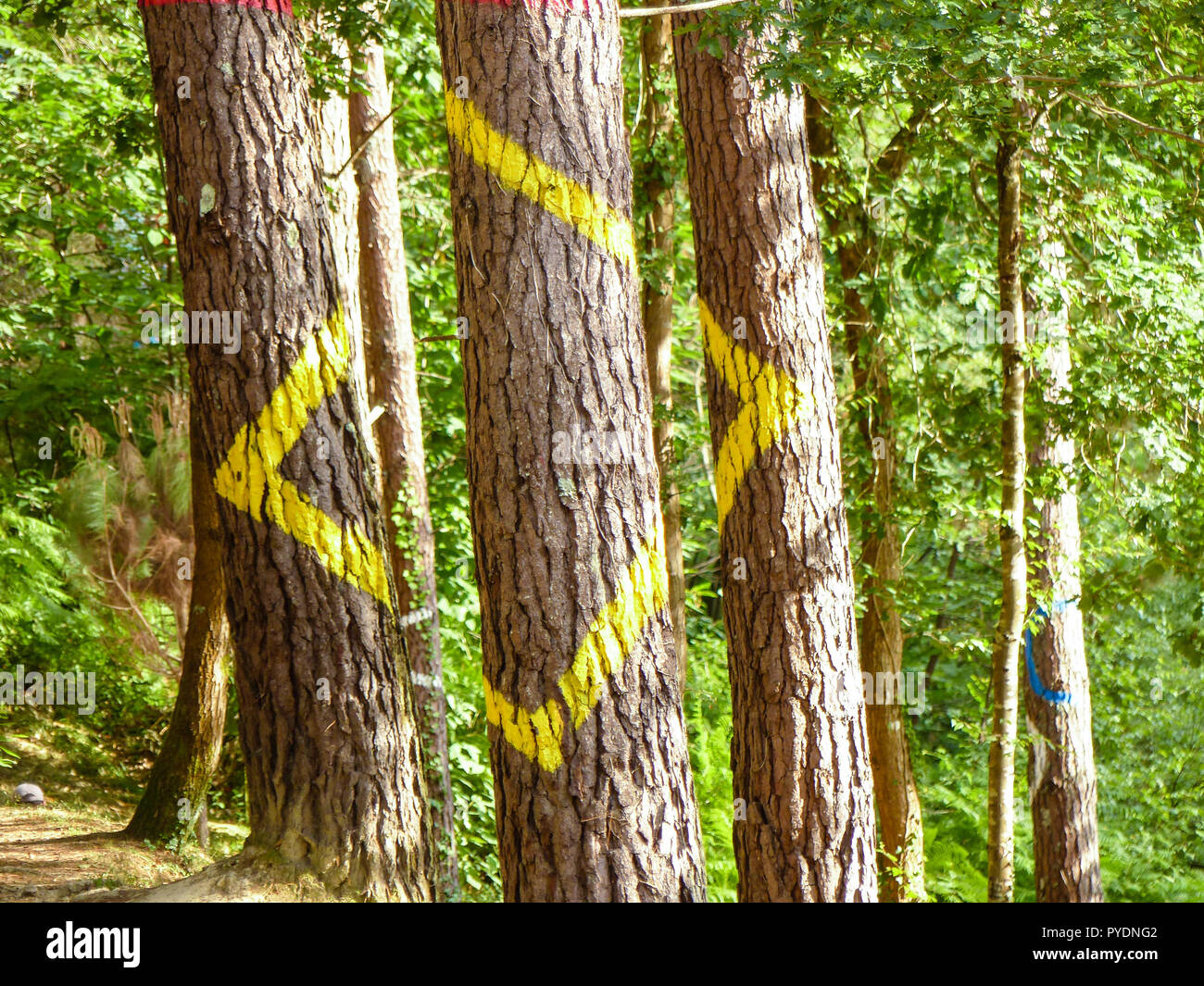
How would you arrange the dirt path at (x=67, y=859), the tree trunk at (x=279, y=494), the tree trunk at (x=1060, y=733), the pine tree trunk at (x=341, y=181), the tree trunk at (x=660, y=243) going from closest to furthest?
1. the tree trunk at (x=279, y=494)
2. the dirt path at (x=67, y=859)
3. the pine tree trunk at (x=341, y=181)
4. the tree trunk at (x=660, y=243)
5. the tree trunk at (x=1060, y=733)

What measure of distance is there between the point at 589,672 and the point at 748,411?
196cm

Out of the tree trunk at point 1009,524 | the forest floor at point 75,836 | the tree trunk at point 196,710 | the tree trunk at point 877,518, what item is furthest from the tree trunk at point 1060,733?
the forest floor at point 75,836

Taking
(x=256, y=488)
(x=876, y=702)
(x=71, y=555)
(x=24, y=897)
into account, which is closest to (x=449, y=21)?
(x=256, y=488)

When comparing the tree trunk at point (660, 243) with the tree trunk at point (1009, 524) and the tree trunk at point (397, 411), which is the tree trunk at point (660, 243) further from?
the tree trunk at point (1009, 524)

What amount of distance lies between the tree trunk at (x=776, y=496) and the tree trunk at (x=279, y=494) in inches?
62.5

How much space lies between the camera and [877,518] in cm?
713

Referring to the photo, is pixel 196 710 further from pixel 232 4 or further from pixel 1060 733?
pixel 1060 733

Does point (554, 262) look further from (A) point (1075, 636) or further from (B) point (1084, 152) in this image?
(A) point (1075, 636)

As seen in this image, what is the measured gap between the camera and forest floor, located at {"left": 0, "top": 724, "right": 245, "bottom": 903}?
156 inches

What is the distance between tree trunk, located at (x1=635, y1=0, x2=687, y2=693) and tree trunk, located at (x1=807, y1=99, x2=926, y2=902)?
3.43 feet

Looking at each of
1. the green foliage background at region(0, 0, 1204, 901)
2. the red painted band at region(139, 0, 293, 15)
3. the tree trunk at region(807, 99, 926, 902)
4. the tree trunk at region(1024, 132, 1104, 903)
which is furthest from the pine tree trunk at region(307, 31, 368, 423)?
the tree trunk at region(1024, 132, 1104, 903)

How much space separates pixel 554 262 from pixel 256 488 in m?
1.37

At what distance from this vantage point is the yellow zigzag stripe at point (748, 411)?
4602mm
